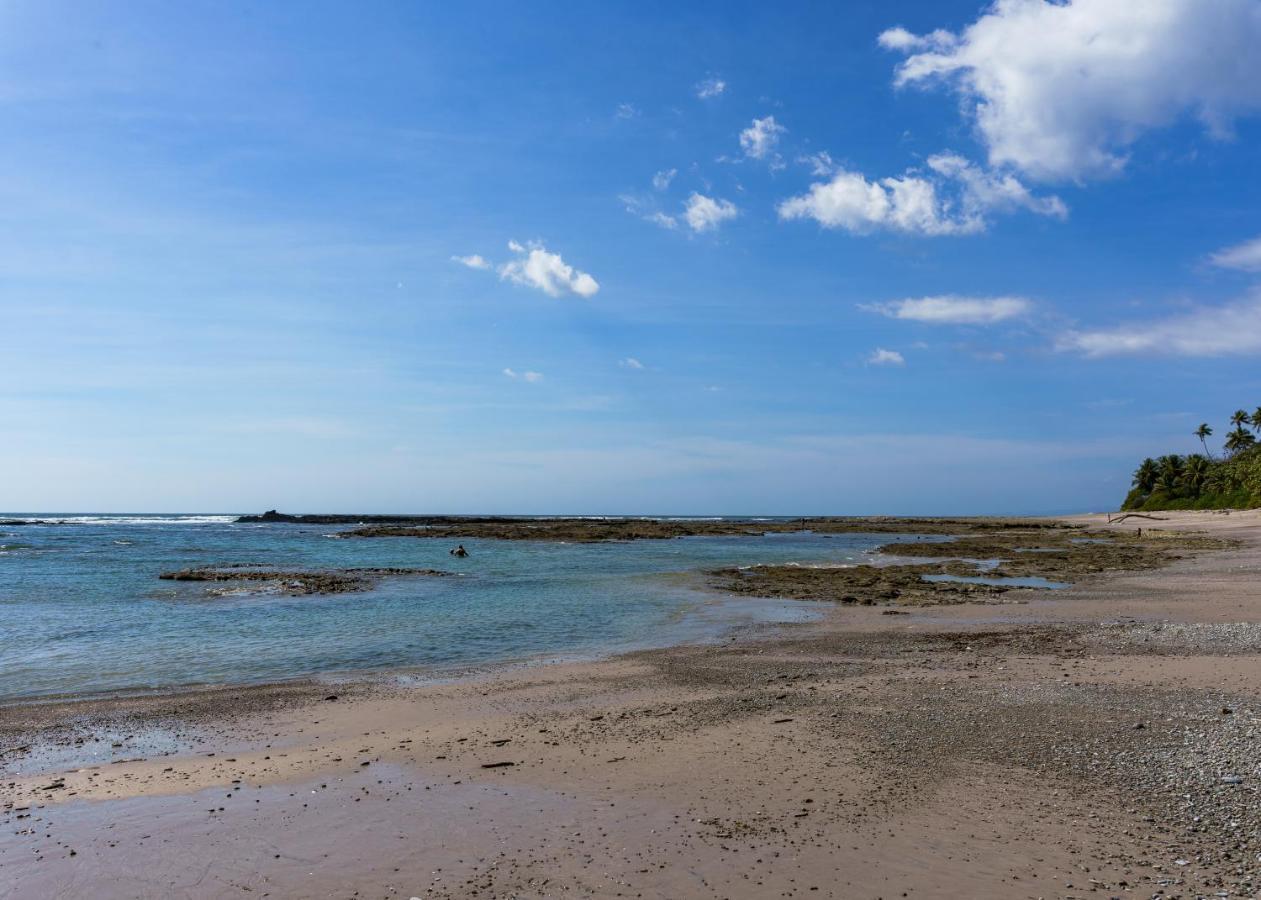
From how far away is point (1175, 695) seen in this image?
1138 cm

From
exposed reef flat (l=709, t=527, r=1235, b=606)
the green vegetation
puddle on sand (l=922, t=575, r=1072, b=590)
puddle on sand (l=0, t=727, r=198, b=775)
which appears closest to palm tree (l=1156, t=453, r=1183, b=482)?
the green vegetation

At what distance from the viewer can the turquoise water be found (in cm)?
1623

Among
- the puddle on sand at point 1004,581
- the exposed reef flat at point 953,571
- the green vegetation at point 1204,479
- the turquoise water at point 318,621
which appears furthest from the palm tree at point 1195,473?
the turquoise water at point 318,621

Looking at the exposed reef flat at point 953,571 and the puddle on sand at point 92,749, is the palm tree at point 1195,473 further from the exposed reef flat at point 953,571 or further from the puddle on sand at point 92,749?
the puddle on sand at point 92,749

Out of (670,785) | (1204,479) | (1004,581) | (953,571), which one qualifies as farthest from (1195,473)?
(670,785)

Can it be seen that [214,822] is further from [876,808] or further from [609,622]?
[609,622]

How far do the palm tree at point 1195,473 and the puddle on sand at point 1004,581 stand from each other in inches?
3768

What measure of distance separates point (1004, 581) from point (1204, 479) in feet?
324

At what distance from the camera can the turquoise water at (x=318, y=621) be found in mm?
16234

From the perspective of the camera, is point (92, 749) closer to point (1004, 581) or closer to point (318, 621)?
point (318, 621)

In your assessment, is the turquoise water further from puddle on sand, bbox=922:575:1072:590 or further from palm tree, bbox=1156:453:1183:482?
palm tree, bbox=1156:453:1183:482

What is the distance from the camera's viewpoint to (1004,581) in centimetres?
3250

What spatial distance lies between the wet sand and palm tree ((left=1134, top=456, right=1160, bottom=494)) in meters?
A: 128

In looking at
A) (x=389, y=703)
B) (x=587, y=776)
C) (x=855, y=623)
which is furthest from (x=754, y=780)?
(x=855, y=623)
